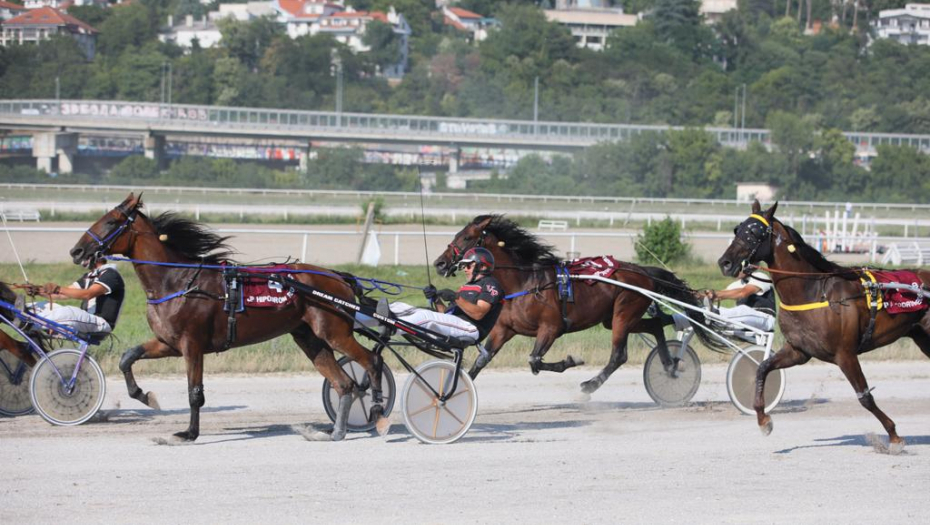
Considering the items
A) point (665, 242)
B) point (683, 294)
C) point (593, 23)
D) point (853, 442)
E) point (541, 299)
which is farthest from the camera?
point (593, 23)

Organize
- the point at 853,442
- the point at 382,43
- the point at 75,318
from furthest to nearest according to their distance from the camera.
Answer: the point at 382,43 → the point at 853,442 → the point at 75,318

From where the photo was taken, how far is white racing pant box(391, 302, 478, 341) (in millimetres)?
8375

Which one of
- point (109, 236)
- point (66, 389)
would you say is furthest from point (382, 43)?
point (109, 236)

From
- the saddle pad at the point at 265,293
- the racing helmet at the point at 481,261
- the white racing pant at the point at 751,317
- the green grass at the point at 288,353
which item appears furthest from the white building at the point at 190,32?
the racing helmet at the point at 481,261

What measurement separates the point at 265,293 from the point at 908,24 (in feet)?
401

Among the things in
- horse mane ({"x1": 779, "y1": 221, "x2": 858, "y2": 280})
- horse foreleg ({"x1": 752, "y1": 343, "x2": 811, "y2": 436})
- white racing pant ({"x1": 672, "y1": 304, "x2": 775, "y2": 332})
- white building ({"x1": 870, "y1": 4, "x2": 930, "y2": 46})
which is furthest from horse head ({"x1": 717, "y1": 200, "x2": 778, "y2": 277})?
white building ({"x1": 870, "y1": 4, "x2": 930, "y2": 46})

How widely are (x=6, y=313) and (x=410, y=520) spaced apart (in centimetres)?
414

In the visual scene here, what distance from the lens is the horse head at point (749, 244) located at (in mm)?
8219

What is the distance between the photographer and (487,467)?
7.73m

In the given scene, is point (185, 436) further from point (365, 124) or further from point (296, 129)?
point (365, 124)

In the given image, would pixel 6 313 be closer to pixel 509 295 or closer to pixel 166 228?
pixel 166 228

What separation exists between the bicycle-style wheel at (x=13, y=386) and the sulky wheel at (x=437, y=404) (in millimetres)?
2968

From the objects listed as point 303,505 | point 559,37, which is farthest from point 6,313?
point 559,37

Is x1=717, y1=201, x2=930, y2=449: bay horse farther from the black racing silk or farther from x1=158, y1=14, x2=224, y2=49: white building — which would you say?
x1=158, y1=14, x2=224, y2=49: white building
